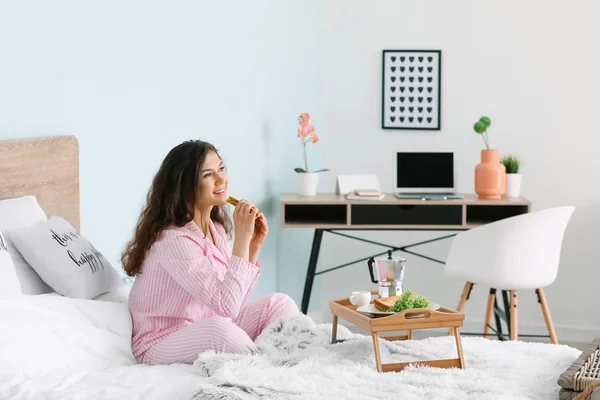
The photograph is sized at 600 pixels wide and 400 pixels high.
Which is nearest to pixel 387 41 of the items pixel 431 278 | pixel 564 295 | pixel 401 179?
pixel 401 179

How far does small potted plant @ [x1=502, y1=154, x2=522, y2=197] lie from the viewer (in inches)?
161

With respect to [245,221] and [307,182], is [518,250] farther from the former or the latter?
[245,221]

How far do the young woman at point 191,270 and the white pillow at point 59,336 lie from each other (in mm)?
101

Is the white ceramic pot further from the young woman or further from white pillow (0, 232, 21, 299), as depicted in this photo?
white pillow (0, 232, 21, 299)

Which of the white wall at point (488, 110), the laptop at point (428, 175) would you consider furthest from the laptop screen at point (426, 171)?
the white wall at point (488, 110)

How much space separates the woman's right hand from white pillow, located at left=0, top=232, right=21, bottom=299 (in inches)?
23.3

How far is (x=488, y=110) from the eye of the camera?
14.9 ft

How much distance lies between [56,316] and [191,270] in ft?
1.29

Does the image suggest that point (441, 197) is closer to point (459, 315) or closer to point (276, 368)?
point (459, 315)

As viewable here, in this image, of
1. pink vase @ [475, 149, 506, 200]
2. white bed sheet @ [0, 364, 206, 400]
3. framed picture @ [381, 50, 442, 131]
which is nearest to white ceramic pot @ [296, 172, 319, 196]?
framed picture @ [381, 50, 442, 131]

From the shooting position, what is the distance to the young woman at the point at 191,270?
2105 millimetres

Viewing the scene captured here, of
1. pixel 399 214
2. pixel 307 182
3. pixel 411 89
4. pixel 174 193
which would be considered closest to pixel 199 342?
pixel 174 193

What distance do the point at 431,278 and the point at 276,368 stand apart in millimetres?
2879

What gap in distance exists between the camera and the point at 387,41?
459 cm
